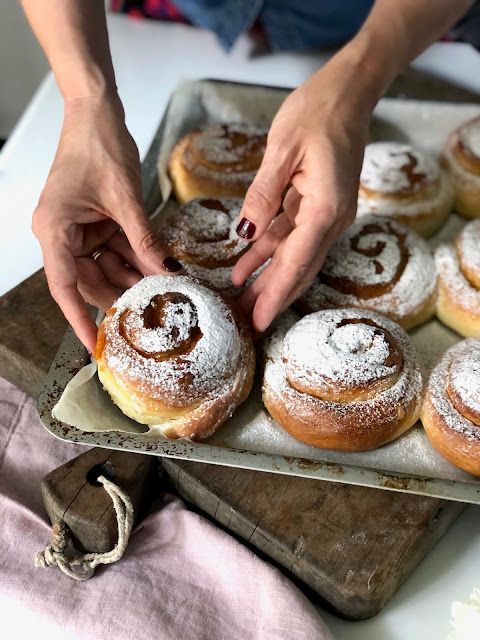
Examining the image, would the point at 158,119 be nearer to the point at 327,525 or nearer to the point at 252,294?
the point at 252,294

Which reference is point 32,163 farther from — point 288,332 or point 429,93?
point 429,93

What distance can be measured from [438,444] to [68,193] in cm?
78

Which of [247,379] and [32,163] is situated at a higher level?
[247,379]

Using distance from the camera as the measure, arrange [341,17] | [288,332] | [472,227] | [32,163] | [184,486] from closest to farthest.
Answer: [184,486] → [288,332] → [472,227] → [32,163] → [341,17]

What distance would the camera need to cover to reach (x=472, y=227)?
5.00ft

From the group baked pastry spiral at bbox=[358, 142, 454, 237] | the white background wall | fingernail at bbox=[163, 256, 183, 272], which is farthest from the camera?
the white background wall

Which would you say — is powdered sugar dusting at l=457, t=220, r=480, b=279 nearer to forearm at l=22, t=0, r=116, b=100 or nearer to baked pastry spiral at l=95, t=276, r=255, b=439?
baked pastry spiral at l=95, t=276, r=255, b=439

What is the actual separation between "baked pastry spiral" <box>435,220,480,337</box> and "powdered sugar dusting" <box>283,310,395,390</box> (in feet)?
0.86

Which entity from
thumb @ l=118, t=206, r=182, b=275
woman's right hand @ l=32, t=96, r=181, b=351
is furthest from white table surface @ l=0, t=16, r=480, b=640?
thumb @ l=118, t=206, r=182, b=275

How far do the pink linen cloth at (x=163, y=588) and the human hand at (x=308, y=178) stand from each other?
417mm

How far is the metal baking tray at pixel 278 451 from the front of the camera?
3.62ft

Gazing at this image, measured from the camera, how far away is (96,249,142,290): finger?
1.36 metres

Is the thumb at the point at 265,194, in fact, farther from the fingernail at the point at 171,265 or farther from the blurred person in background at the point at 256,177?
the fingernail at the point at 171,265

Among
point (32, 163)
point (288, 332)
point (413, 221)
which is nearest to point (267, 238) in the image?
point (288, 332)
